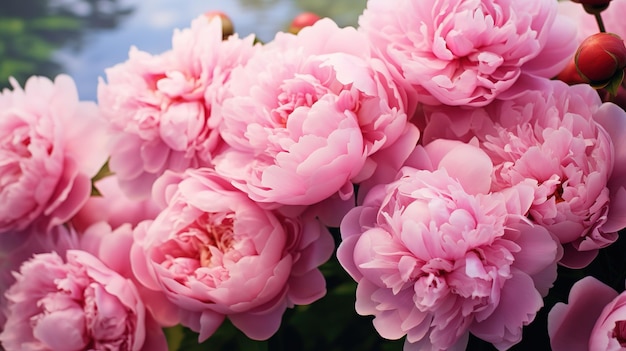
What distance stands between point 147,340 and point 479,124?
0.27 m

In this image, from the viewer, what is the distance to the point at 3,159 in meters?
0.58

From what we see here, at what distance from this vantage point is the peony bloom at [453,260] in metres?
0.40

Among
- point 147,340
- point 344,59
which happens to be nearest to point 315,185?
point 344,59

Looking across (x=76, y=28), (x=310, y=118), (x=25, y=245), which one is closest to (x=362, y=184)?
(x=310, y=118)

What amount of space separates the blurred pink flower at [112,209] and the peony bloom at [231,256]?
0.21 ft

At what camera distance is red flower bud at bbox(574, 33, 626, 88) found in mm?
439

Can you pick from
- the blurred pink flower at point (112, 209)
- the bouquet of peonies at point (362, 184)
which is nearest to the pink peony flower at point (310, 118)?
the bouquet of peonies at point (362, 184)

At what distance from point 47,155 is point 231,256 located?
0.18 metres

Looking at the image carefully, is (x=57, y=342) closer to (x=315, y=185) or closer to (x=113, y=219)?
(x=113, y=219)

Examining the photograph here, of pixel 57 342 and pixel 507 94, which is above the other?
pixel 507 94

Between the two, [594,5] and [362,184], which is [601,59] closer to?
[594,5]

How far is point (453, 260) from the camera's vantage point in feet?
1.34

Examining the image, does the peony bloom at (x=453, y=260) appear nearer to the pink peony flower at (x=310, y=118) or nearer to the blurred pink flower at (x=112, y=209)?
the pink peony flower at (x=310, y=118)

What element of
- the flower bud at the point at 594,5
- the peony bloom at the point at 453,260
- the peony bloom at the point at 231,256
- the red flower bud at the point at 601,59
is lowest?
the peony bloom at the point at 231,256
